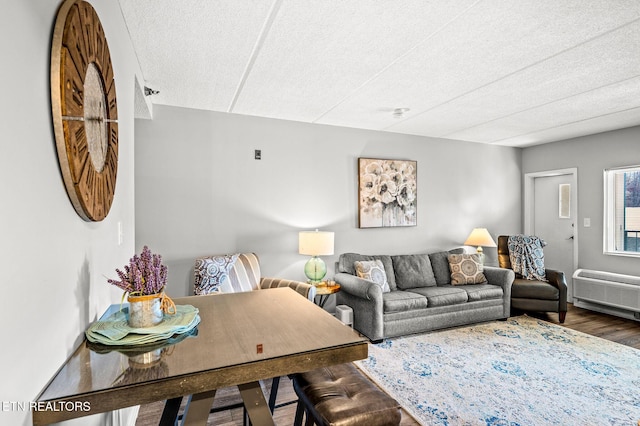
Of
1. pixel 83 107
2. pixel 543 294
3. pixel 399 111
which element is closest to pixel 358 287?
pixel 399 111

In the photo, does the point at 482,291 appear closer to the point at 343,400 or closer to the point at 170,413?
the point at 343,400

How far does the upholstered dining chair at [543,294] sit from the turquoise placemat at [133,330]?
4.29m

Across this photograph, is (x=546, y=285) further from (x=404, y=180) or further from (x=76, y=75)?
(x=76, y=75)

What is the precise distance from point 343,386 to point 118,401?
1.02 metres

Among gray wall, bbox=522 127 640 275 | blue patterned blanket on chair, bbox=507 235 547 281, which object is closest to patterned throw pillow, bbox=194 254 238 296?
blue patterned blanket on chair, bbox=507 235 547 281

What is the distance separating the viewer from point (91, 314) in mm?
1293

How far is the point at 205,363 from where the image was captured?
0.95 metres

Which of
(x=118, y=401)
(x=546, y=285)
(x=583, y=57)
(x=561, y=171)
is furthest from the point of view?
(x=561, y=171)

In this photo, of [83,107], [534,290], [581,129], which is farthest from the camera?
[581,129]

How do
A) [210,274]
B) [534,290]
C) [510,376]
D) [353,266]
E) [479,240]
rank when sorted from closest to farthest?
[510,376] < [210,274] < [353,266] < [534,290] < [479,240]

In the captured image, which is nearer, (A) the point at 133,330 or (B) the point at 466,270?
(A) the point at 133,330

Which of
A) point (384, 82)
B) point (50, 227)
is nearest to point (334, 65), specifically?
point (384, 82)

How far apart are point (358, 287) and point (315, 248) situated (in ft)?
2.04

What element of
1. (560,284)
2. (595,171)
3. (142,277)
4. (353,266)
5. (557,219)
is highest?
(595,171)
